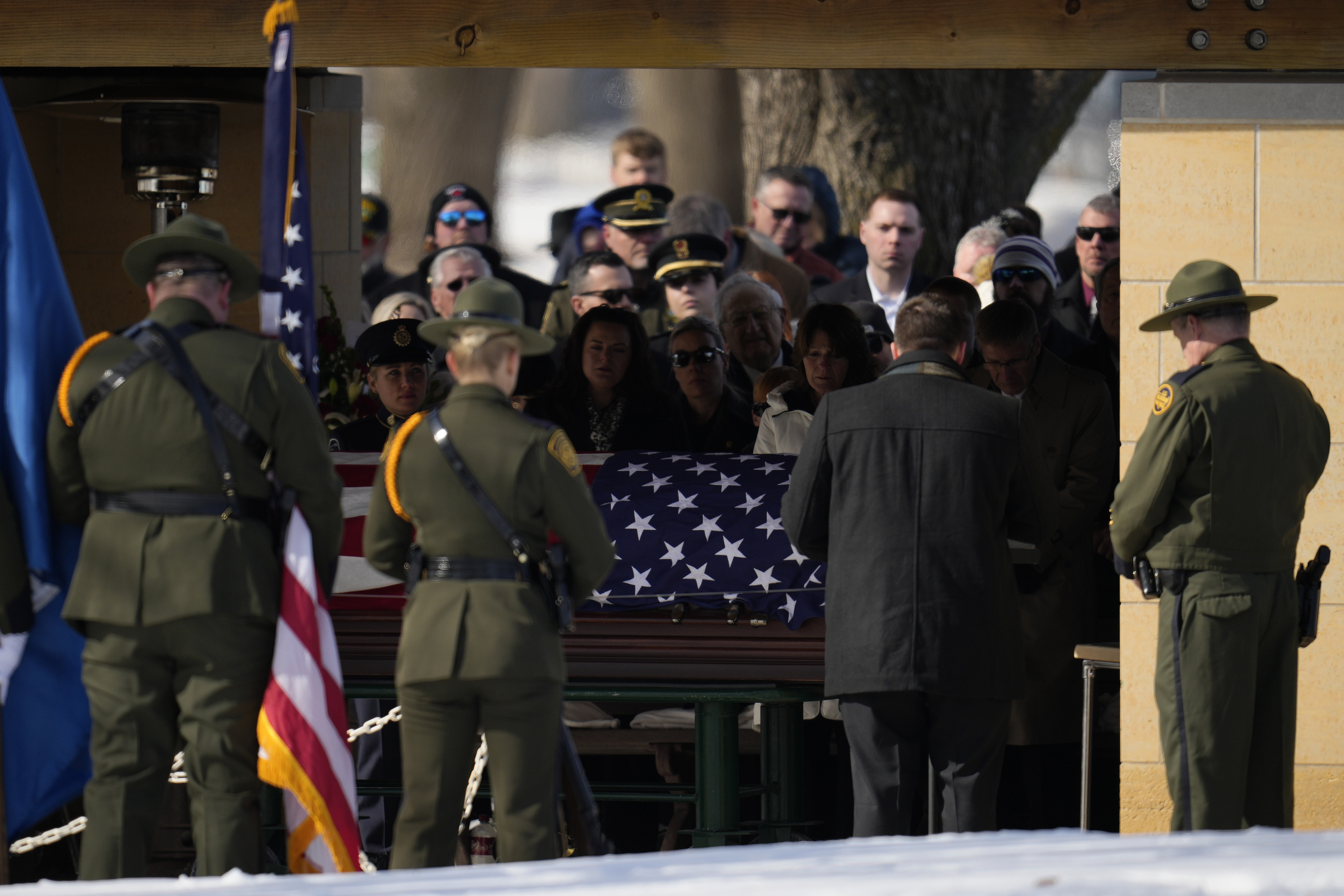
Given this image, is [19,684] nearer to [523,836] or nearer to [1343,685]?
[523,836]

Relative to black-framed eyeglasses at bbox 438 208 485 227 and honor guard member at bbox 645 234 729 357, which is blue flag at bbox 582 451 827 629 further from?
black-framed eyeglasses at bbox 438 208 485 227

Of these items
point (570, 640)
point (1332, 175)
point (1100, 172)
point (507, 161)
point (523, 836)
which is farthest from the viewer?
point (1100, 172)

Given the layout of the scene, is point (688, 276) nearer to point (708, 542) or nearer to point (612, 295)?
point (612, 295)

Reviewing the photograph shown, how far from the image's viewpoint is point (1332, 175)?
20.7ft

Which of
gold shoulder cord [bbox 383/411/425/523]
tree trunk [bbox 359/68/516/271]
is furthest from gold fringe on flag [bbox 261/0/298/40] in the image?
tree trunk [bbox 359/68/516/271]

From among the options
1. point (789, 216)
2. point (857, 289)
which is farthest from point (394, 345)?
point (789, 216)

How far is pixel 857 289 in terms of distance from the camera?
10.3 metres

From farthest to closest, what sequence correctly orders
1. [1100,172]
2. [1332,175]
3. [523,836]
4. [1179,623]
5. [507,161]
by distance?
[1100,172] < [507,161] < [1332,175] < [1179,623] < [523,836]

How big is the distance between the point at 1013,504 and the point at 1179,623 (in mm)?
543

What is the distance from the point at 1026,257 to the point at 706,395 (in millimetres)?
1557

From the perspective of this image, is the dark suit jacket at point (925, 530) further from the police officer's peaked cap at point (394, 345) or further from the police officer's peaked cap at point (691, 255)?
the police officer's peaked cap at point (691, 255)

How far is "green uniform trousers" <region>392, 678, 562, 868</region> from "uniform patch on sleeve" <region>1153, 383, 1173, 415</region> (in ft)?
5.90

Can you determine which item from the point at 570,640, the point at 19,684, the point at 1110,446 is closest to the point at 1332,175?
the point at 1110,446

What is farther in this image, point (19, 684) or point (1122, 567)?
point (1122, 567)
